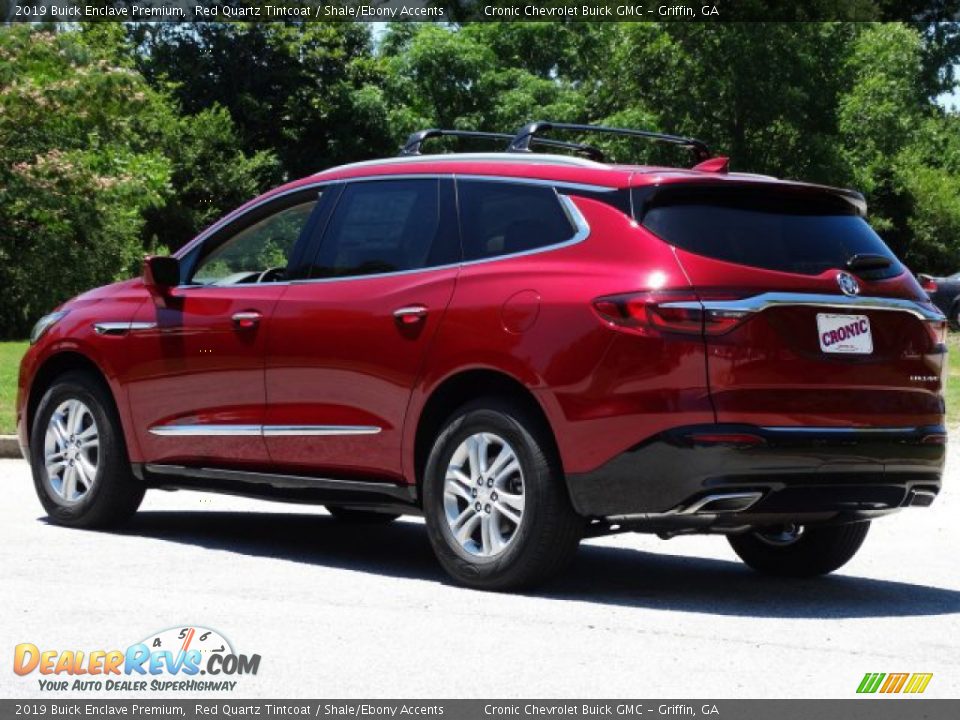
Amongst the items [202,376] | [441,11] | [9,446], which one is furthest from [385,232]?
[441,11]

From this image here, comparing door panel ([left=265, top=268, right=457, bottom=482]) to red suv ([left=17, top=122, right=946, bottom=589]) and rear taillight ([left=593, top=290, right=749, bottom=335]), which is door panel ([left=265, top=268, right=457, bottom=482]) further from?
rear taillight ([left=593, top=290, right=749, bottom=335])

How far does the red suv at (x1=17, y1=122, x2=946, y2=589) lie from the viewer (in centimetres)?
714

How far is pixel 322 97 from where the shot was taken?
187 feet

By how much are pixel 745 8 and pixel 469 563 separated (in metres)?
44.3

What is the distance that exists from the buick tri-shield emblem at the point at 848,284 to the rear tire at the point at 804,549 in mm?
1292

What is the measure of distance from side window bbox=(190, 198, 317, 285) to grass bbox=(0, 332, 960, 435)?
5.52 m

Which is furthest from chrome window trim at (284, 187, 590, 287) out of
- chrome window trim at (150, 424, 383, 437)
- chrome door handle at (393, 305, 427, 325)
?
chrome window trim at (150, 424, 383, 437)

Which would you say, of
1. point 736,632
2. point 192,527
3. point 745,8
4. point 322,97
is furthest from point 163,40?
point 736,632

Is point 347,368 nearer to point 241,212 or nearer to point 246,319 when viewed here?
point 246,319

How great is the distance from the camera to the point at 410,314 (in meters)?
7.99

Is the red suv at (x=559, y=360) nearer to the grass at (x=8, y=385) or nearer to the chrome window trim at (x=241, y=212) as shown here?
the chrome window trim at (x=241, y=212)


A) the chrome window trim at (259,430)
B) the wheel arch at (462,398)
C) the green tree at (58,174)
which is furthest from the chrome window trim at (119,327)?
the green tree at (58,174)

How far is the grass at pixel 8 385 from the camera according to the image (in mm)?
14805

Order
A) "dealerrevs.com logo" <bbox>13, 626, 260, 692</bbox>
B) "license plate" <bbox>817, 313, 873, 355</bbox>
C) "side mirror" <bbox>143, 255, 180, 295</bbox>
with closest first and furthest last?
"dealerrevs.com logo" <bbox>13, 626, 260, 692</bbox>
"license plate" <bbox>817, 313, 873, 355</bbox>
"side mirror" <bbox>143, 255, 180, 295</bbox>
